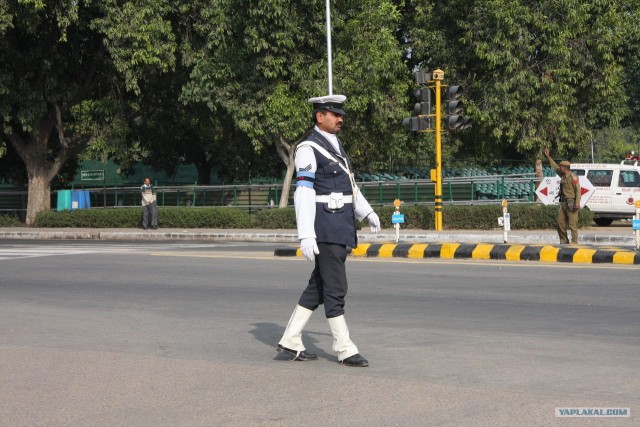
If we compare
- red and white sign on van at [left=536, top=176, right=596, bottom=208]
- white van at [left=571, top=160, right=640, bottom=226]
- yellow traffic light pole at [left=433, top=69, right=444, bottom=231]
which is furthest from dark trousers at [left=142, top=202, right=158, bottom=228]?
red and white sign on van at [left=536, top=176, right=596, bottom=208]

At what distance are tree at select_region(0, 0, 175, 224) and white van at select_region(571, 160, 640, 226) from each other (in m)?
14.0

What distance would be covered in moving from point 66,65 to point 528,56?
1577cm

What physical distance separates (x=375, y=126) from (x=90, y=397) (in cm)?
2998

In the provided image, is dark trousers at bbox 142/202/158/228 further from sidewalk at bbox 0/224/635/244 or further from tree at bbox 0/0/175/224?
tree at bbox 0/0/175/224

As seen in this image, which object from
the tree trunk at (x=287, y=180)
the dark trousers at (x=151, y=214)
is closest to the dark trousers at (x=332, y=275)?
the dark trousers at (x=151, y=214)

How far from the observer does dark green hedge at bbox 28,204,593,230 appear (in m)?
28.5

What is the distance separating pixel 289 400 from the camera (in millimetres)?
6543

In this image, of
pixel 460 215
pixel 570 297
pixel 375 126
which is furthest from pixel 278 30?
pixel 570 297

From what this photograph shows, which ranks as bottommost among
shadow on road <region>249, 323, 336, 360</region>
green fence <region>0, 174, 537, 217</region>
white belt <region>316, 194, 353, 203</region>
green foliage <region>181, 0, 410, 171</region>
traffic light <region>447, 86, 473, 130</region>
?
shadow on road <region>249, 323, 336, 360</region>

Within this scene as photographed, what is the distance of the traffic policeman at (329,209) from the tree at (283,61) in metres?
24.7

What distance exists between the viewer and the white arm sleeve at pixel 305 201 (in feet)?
24.3

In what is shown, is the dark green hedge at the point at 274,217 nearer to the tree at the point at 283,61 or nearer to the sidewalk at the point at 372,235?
the sidewalk at the point at 372,235

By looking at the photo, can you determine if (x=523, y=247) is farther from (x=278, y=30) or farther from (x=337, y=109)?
(x=278, y=30)

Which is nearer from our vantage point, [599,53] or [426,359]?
[426,359]
